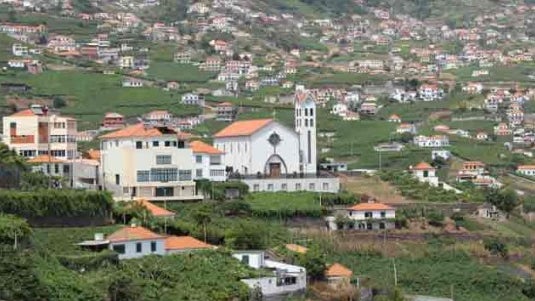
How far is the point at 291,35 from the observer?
449 feet

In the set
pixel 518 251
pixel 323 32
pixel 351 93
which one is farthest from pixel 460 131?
pixel 323 32

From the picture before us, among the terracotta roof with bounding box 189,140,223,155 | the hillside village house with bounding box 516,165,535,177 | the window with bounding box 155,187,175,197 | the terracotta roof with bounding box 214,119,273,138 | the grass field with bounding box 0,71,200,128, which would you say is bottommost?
the window with bounding box 155,187,175,197

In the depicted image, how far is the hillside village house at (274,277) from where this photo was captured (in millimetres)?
34438

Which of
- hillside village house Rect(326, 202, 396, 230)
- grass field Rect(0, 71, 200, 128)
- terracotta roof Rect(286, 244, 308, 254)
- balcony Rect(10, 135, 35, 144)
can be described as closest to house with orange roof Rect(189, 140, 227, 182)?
hillside village house Rect(326, 202, 396, 230)

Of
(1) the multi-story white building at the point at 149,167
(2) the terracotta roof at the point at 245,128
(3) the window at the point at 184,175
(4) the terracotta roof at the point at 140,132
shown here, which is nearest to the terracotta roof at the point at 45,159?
(1) the multi-story white building at the point at 149,167

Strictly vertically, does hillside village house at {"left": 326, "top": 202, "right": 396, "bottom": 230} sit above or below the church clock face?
below

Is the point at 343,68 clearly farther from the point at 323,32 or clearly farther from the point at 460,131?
the point at 460,131

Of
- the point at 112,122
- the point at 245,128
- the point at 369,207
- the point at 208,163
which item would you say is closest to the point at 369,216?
the point at 369,207

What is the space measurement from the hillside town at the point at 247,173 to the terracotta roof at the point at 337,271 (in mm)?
89

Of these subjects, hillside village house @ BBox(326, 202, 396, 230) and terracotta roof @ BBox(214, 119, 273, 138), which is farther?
terracotta roof @ BBox(214, 119, 273, 138)

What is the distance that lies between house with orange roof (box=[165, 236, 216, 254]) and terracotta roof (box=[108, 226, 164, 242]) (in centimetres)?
52

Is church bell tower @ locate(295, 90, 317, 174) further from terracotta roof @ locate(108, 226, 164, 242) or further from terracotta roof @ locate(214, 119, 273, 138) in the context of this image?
terracotta roof @ locate(108, 226, 164, 242)

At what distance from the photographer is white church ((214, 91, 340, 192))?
5234cm

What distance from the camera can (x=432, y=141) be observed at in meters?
80.8
